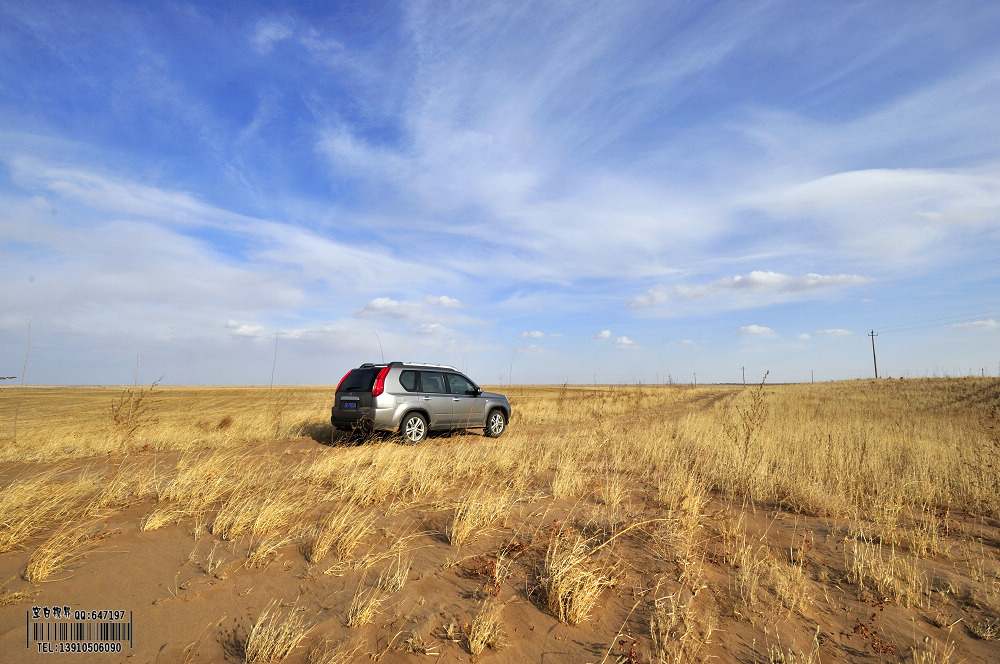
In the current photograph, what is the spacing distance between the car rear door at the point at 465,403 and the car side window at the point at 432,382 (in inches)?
10.0

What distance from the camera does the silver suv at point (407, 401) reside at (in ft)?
34.6

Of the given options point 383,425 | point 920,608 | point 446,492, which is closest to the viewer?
point 920,608

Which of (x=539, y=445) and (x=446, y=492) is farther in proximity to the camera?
(x=539, y=445)

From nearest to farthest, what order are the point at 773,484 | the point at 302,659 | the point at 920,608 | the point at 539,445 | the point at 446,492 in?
1. the point at 302,659
2. the point at 920,608
3. the point at 446,492
4. the point at 773,484
5. the point at 539,445

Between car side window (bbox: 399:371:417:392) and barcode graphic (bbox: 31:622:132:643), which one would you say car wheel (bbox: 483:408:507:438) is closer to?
car side window (bbox: 399:371:417:392)

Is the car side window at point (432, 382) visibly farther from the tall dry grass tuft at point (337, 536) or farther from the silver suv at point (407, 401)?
the tall dry grass tuft at point (337, 536)

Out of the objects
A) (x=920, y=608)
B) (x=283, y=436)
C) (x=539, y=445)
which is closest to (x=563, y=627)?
(x=920, y=608)

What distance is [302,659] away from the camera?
8.92 ft

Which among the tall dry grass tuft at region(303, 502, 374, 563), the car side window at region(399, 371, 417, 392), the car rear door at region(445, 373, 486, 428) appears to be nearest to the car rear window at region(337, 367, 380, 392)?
the car side window at region(399, 371, 417, 392)

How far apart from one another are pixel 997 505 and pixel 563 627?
6.66 meters

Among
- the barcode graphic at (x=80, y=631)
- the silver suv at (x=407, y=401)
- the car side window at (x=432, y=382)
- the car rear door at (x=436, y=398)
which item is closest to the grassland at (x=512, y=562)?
the barcode graphic at (x=80, y=631)

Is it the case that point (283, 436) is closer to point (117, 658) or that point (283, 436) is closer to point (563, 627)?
point (117, 658)

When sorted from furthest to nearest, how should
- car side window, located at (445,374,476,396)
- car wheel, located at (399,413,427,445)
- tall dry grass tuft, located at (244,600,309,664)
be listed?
car side window, located at (445,374,476,396), car wheel, located at (399,413,427,445), tall dry grass tuft, located at (244,600,309,664)

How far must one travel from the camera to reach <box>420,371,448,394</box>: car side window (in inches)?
460
